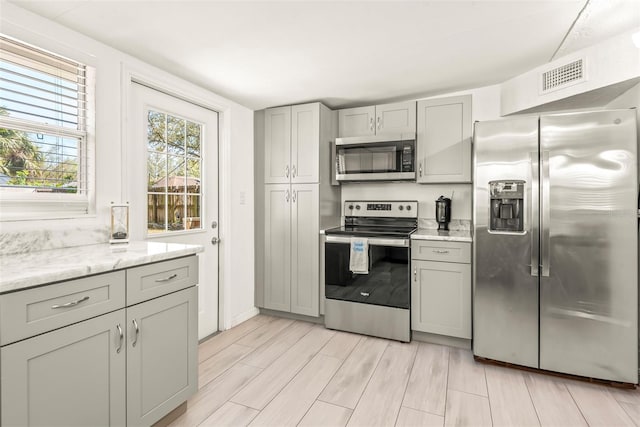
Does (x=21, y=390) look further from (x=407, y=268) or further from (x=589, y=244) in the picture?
(x=589, y=244)

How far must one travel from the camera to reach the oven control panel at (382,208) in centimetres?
326

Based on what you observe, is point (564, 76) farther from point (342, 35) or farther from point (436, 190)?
point (342, 35)

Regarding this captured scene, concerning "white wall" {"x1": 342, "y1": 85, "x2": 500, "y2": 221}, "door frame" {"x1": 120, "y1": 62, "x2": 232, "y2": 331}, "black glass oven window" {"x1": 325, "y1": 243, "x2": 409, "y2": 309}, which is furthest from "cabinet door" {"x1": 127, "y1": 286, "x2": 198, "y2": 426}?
"white wall" {"x1": 342, "y1": 85, "x2": 500, "y2": 221}

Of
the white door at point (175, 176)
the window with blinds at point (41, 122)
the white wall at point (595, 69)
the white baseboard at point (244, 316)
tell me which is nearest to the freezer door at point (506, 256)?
the white wall at point (595, 69)

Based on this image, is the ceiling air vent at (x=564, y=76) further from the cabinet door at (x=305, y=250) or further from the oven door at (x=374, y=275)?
the cabinet door at (x=305, y=250)

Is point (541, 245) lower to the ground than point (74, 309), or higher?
higher

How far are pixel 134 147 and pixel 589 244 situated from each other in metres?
3.11

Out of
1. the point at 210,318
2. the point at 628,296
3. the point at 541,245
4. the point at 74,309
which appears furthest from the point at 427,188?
the point at 74,309

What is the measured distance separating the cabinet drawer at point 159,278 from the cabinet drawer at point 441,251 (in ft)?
5.77

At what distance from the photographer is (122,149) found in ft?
6.96

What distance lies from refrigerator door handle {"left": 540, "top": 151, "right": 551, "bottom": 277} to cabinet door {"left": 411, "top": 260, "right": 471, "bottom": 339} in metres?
0.52

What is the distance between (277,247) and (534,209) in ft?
7.24

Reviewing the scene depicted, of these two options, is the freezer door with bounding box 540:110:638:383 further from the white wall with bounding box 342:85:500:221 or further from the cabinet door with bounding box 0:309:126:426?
the cabinet door with bounding box 0:309:126:426

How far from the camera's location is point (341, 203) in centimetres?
360
